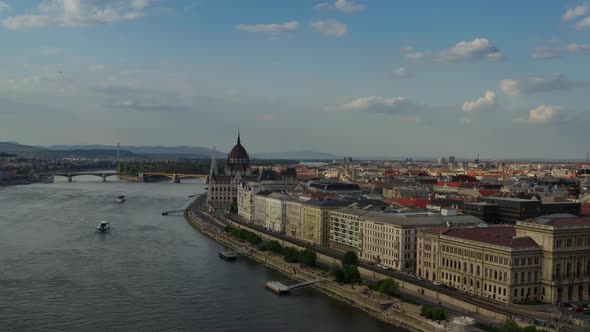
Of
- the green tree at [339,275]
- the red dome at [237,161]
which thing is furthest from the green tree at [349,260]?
the red dome at [237,161]

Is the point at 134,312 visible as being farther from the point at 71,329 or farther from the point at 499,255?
the point at 499,255

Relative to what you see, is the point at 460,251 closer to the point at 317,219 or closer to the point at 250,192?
the point at 317,219

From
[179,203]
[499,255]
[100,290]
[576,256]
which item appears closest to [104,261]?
[100,290]

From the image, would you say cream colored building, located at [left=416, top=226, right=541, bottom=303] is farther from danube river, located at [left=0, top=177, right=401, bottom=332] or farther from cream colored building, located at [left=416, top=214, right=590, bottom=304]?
danube river, located at [left=0, top=177, right=401, bottom=332]

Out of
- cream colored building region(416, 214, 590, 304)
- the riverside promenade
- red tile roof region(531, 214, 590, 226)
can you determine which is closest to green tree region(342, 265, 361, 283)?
the riverside promenade

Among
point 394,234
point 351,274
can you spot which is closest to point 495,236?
point 394,234
